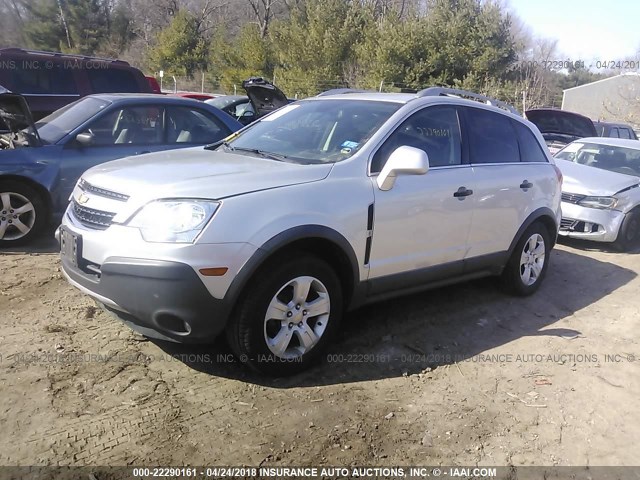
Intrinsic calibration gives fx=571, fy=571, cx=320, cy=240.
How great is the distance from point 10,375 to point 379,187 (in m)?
2.51

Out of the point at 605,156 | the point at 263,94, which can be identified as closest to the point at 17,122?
the point at 263,94

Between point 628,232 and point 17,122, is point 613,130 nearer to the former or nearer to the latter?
point 628,232

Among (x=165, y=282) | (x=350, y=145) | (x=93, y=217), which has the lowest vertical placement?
(x=165, y=282)

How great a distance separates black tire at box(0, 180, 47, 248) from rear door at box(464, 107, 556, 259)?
4149 millimetres

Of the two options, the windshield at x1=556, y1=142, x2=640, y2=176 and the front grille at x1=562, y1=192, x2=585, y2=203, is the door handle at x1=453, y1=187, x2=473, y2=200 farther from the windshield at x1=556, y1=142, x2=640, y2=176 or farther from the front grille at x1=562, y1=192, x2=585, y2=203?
the windshield at x1=556, y1=142, x2=640, y2=176

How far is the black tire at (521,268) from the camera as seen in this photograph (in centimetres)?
519

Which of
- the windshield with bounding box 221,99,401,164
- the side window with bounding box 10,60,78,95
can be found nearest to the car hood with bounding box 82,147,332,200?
the windshield with bounding box 221,99,401,164

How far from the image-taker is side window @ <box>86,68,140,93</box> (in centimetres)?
973

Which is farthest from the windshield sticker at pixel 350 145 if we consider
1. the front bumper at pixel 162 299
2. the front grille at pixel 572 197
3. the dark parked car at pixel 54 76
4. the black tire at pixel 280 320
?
the dark parked car at pixel 54 76

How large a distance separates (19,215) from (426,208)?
13.2ft

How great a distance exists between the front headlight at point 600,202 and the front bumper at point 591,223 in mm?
61

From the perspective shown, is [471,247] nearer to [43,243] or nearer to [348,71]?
[43,243]

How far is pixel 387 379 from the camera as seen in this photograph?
3.65 m

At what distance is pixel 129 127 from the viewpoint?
6250 millimetres
